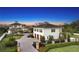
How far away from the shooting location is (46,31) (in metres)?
2.04

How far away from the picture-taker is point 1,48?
2010mm

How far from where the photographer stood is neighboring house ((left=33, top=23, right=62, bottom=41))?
203cm

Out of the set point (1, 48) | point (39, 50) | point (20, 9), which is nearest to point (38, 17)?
point (20, 9)

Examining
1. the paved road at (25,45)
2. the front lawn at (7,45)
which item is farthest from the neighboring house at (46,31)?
the front lawn at (7,45)

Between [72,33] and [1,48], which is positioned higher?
[72,33]

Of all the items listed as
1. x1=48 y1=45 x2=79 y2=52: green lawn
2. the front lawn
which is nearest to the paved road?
the front lawn

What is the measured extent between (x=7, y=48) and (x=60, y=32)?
536mm

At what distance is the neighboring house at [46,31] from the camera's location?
203 centimetres

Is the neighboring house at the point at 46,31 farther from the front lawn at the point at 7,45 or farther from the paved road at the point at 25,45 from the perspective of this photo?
the front lawn at the point at 7,45

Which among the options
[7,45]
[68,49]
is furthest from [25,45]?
[68,49]

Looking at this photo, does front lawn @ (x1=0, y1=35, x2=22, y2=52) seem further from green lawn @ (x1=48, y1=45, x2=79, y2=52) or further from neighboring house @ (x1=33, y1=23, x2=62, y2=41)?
green lawn @ (x1=48, y1=45, x2=79, y2=52)

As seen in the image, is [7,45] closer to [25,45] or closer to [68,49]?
[25,45]
